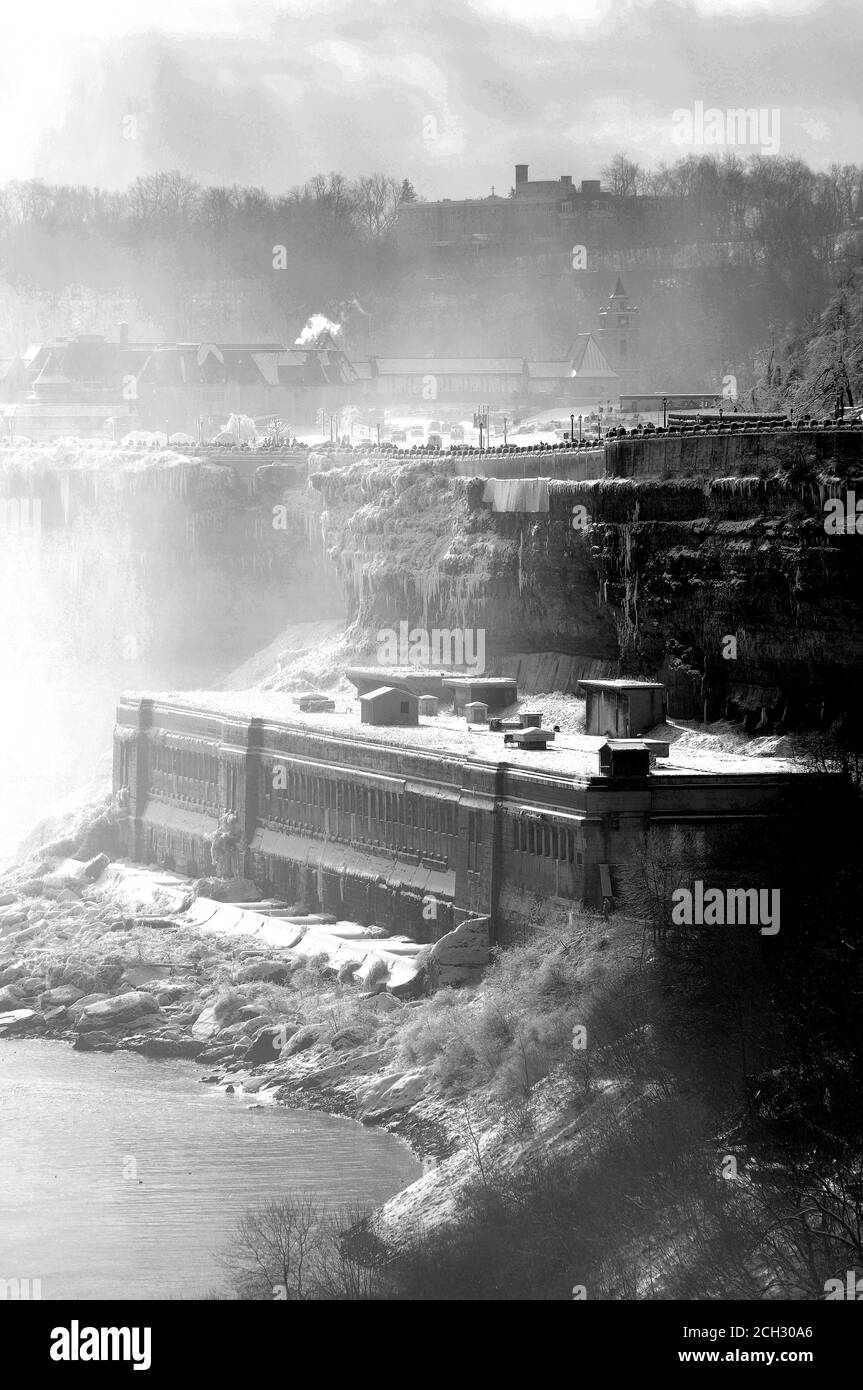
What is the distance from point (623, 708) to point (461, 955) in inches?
403

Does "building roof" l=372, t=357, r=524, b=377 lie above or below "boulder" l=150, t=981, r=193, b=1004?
above

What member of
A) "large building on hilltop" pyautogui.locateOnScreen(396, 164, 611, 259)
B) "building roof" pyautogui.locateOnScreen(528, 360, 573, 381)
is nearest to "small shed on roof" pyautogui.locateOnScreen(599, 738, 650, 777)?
"building roof" pyautogui.locateOnScreen(528, 360, 573, 381)

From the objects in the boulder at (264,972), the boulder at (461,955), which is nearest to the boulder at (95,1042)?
the boulder at (264,972)

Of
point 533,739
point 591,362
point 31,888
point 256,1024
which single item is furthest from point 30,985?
point 591,362

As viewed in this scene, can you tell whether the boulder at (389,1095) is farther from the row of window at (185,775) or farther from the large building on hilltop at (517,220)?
the large building on hilltop at (517,220)

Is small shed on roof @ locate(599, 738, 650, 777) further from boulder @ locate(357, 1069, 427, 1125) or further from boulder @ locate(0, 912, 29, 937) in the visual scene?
boulder @ locate(0, 912, 29, 937)

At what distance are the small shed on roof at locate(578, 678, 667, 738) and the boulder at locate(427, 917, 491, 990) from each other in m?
8.85

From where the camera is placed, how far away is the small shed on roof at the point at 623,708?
74375 millimetres

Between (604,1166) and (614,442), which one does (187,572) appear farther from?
(604,1166)

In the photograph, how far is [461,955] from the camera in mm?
66500

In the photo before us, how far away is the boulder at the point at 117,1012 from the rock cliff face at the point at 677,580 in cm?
1597

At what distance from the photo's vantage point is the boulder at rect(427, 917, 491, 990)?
217 feet

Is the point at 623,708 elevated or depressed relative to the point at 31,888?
elevated

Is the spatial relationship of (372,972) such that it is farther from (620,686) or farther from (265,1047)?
(620,686)
